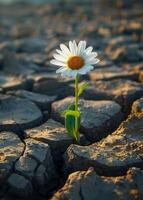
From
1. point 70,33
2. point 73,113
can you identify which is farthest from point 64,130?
point 70,33

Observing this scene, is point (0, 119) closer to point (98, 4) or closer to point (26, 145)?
point (26, 145)

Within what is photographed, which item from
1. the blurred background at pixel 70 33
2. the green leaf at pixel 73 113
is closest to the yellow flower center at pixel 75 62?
the green leaf at pixel 73 113

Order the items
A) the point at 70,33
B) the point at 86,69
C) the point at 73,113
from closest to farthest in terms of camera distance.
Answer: the point at 86,69, the point at 73,113, the point at 70,33

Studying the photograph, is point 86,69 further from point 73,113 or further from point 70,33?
point 70,33

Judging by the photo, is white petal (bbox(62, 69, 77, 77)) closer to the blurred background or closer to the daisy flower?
the daisy flower

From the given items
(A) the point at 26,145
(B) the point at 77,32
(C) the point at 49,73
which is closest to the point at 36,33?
(B) the point at 77,32
